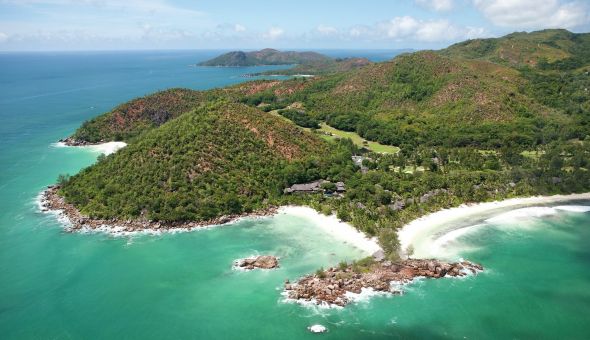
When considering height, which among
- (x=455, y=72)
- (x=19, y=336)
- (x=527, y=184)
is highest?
(x=455, y=72)

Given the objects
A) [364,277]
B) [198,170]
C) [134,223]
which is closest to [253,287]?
[364,277]

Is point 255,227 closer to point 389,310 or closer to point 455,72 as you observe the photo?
point 389,310

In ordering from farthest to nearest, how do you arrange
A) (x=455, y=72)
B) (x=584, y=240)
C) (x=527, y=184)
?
(x=455, y=72)
(x=527, y=184)
(x=584, y=240)

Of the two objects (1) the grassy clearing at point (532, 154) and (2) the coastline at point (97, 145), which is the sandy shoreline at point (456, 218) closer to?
(1) the grassy clearing at point (532, 154)

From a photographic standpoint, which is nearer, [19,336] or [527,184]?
[19,336]

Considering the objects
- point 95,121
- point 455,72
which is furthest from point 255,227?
point 455,72

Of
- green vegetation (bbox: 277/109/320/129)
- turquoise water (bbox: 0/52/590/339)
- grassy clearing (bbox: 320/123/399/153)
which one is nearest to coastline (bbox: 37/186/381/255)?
turquoise water (bbox: 0/52/590/339)

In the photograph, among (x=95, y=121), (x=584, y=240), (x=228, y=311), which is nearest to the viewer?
(x=228, y=311)
